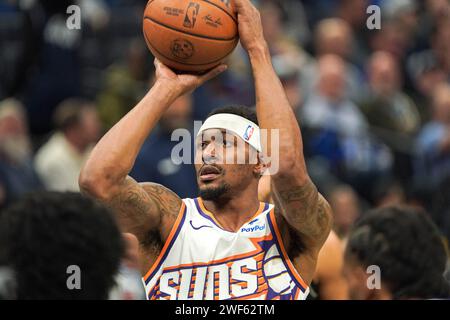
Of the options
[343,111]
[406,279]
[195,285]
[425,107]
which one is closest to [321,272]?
[195,285]

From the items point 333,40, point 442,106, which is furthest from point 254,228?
point 333,40

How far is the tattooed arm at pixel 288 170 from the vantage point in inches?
196

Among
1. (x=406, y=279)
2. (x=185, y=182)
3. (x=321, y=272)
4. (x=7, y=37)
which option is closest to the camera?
(x=406, y=279)

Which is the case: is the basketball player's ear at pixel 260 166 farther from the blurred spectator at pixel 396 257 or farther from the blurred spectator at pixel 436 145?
the blurred spectator at pixel 436 145

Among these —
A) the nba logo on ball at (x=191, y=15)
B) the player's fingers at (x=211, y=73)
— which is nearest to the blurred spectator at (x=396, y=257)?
the player's fingers at (x=211, y=73)

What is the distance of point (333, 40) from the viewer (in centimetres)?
1198

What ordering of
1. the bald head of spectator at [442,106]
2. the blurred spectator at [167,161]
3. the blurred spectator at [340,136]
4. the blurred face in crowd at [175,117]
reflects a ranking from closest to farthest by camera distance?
1. the blurred spectator at [167,161]
2. the blurred face in crowd at [175,117]
3. the blurred spectator at [340,136]
4. the bald head of spectator at [442,106]

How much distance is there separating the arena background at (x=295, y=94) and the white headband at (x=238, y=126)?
296 centimetres

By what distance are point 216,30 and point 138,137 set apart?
2.40ft

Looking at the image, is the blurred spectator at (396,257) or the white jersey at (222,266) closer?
the blurred spectator at (396,257)

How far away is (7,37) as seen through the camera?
11688 mm

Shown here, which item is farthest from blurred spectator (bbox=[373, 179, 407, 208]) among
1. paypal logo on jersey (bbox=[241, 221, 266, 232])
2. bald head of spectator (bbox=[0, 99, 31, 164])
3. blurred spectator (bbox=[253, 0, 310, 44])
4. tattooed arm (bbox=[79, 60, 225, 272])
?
tattooed arm (bbox=[79, 60, 225, 272])
